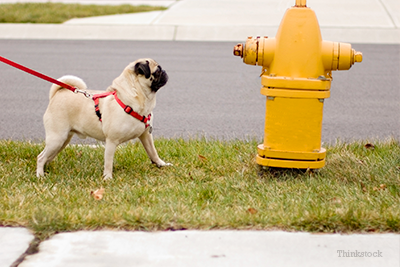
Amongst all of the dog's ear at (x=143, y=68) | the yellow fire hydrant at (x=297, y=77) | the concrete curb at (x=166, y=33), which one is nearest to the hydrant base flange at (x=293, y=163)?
the yellow fire hydrant at (x=297, y=77)

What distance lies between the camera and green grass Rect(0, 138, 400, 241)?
3.20m

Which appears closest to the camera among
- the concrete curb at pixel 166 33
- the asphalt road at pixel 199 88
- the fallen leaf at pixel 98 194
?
the fallen leaf at pixel 98 194

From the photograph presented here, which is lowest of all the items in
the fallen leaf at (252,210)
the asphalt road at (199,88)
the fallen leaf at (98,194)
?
the asphalt road at (199,88)

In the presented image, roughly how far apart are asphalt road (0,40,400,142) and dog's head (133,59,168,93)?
5.87 ft

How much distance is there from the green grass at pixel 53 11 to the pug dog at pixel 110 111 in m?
9.66

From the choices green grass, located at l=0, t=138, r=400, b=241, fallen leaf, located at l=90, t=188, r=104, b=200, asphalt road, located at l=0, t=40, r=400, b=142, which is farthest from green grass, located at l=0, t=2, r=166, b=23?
fallen leaf, located at l=90, t=188, r=104, b=200

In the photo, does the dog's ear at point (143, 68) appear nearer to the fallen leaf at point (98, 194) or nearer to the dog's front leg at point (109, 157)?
the dog's front leg at point (109, 157)

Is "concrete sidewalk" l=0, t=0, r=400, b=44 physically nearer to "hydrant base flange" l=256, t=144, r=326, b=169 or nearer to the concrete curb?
the concrete curb

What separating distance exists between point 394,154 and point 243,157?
1.34m

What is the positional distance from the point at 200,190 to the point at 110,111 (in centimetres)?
98

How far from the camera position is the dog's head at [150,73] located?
4.10 meters

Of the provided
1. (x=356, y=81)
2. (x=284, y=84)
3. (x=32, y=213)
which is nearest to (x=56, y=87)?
(x=32, y=213)

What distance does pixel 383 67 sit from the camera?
31.3 ft

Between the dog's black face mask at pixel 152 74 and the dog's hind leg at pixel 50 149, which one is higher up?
the dog's black face mask at pixel 152 74
